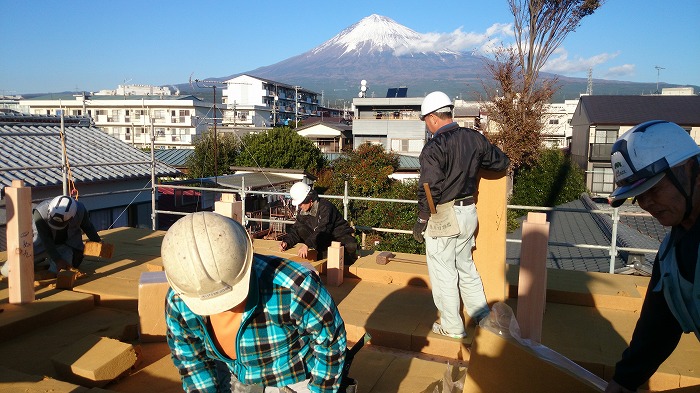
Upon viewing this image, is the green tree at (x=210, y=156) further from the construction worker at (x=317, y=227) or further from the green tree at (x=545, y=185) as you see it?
the construction worker at (x=317, y=227)

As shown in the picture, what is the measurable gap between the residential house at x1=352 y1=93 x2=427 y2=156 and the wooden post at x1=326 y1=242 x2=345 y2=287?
106 ft

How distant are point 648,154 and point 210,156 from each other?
32033 mm

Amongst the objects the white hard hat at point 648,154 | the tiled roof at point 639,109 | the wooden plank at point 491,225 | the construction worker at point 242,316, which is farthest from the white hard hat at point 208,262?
the tiled roof at point 639,109

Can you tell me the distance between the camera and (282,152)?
3122cm

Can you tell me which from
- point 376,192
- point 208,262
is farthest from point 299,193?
point 376,192

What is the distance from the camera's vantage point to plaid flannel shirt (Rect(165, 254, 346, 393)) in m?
1.77

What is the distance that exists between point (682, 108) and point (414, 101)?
18977 mm

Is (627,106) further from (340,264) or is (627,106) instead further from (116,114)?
(116,114)

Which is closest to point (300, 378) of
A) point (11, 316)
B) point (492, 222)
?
point (492, 222)

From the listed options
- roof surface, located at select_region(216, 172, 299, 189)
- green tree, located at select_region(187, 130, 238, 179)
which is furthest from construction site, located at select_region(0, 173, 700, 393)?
green tree, located at select_region(187, 130, 238, 179)

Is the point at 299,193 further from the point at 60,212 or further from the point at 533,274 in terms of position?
the point at 533,274

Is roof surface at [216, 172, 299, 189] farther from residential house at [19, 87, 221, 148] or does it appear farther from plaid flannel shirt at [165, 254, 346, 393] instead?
residential house at [19, 87, 221, 148]

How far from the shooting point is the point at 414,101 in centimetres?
4225

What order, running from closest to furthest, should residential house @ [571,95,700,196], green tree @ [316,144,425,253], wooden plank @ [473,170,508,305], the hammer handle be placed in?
the hammer handle, wooden plank @ [473,170,508,305], green tree @ [316,144,425,253], residential house @ [571,95,700,196]
